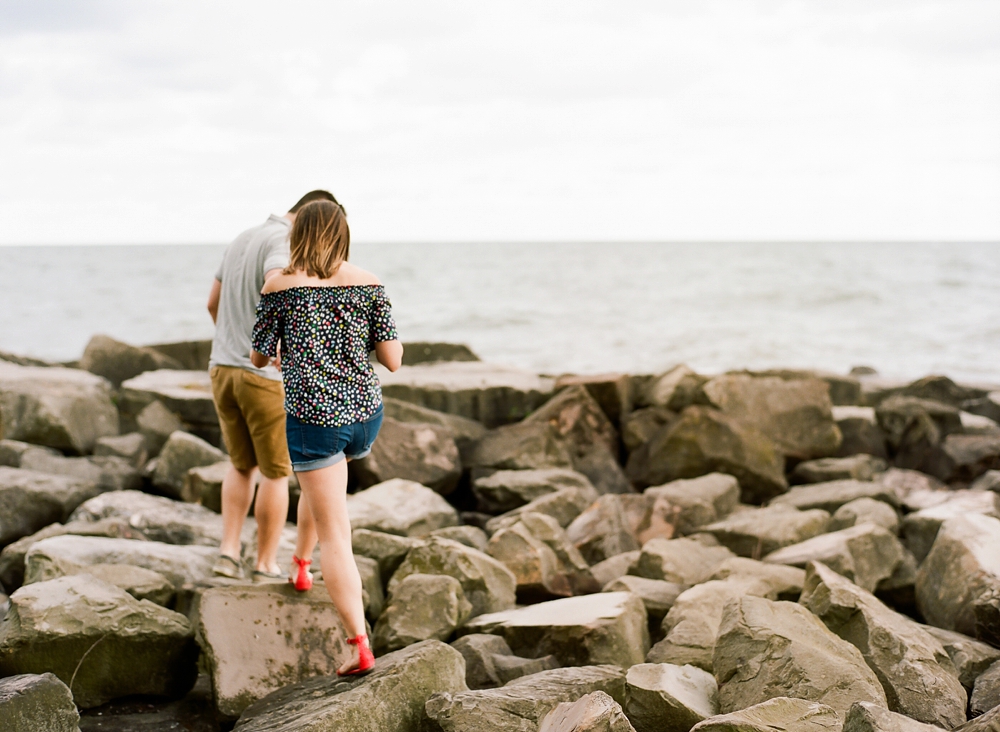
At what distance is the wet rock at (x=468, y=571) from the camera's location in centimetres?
445

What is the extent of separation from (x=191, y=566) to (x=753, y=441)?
14.9 ft

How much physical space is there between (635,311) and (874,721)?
85.8 ft

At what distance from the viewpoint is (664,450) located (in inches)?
291

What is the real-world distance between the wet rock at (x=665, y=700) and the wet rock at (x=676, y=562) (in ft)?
4.91

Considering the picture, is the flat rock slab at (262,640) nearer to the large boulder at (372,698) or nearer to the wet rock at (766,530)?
the large boulder at (372,698)

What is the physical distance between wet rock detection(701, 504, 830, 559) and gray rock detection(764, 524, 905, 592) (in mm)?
419

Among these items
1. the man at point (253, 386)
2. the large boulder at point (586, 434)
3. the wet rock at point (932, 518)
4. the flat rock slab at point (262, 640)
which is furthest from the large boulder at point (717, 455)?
the flat rock slab at point (262, 640)

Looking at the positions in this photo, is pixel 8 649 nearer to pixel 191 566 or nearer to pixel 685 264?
pixel 191 566

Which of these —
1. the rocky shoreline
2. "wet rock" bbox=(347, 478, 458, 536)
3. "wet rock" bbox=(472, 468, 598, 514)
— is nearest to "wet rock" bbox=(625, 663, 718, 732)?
the rocky shoreline

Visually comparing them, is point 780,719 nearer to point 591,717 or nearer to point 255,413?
point 591,717

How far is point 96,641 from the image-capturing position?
11.9ft

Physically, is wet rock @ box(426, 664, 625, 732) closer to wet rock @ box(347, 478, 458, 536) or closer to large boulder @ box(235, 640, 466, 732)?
large boulder @ box(235, 640, 466, 732)

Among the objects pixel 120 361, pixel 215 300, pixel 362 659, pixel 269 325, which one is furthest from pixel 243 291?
pixel 120 361

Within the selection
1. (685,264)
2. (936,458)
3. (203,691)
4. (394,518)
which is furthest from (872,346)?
(685,264)
